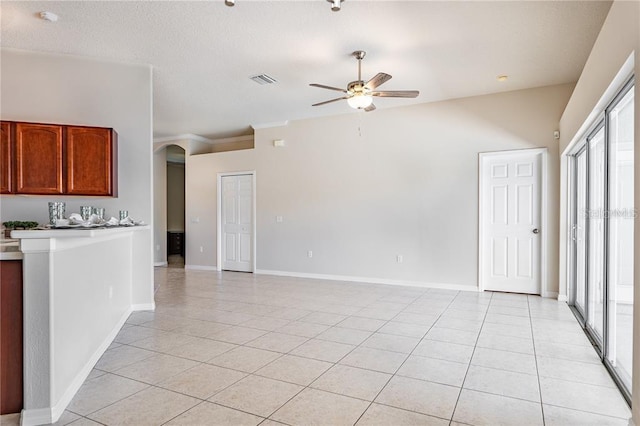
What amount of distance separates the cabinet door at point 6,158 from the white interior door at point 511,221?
19.2 ft

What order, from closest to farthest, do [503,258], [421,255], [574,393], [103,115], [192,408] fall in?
[192,408] < [574,393] < [103,115] < [503,258] < [421,255]

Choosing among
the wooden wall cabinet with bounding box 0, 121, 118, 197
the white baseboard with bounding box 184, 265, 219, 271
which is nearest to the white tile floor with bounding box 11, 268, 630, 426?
the wooden wall cabinet with bounding box 0, 121, 118, 197

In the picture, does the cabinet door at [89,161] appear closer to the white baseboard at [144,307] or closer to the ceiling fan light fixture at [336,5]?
the white baseboard at [144,307]

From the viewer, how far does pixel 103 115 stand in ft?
14.1

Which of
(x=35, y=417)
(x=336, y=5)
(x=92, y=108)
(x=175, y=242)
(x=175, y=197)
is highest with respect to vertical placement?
(x=336, y=5)

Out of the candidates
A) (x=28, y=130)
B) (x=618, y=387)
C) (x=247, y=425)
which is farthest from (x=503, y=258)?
(x=28, y=130)

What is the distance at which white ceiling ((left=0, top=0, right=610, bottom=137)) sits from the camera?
3195mm

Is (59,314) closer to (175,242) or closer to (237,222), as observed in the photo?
(237,222)

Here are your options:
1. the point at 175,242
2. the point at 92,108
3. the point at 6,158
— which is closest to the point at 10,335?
the point at 6,158

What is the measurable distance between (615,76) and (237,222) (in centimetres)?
664

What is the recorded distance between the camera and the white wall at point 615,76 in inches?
72.9

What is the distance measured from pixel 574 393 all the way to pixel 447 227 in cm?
348

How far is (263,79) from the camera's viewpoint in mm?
4855

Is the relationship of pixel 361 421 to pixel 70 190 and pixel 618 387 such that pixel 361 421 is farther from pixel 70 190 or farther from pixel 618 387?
pixel 70 190
